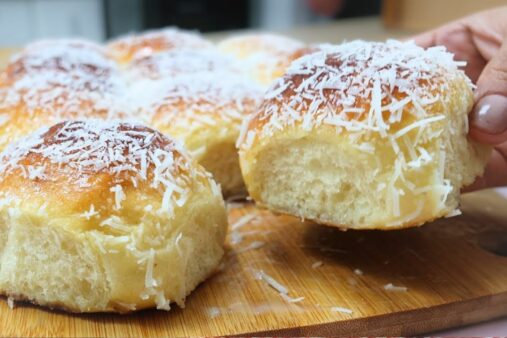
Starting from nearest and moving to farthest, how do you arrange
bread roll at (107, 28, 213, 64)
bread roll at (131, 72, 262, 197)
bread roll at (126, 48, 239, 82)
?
1. bread roll at (131, 72, 262, 197)
2. bread roll at (126, 48, 239, 82)
3. bread roll at (107, 28, 213, 64)

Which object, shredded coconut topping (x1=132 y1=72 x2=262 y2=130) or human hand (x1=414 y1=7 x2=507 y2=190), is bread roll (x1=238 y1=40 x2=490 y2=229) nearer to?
human hand (x1=414 y1=7 x2=507 y2=190)

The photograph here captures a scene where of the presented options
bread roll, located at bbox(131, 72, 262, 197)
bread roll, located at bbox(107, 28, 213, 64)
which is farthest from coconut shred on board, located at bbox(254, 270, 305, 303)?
bread roll, located at bbox(107, 28, 213, 64)

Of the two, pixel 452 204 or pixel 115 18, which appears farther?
pixel 115 18

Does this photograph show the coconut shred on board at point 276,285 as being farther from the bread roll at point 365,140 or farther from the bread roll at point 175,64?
the bread roll at point 175,64

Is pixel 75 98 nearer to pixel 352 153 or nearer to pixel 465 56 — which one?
pixel 352 153

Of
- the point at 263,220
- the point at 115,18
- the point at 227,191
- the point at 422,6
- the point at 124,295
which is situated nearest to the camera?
the point at 124,295

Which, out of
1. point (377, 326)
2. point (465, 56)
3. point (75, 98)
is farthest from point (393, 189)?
point (75, 98)

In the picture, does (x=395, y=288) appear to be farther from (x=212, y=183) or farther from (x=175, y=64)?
(x=175, y=64)
